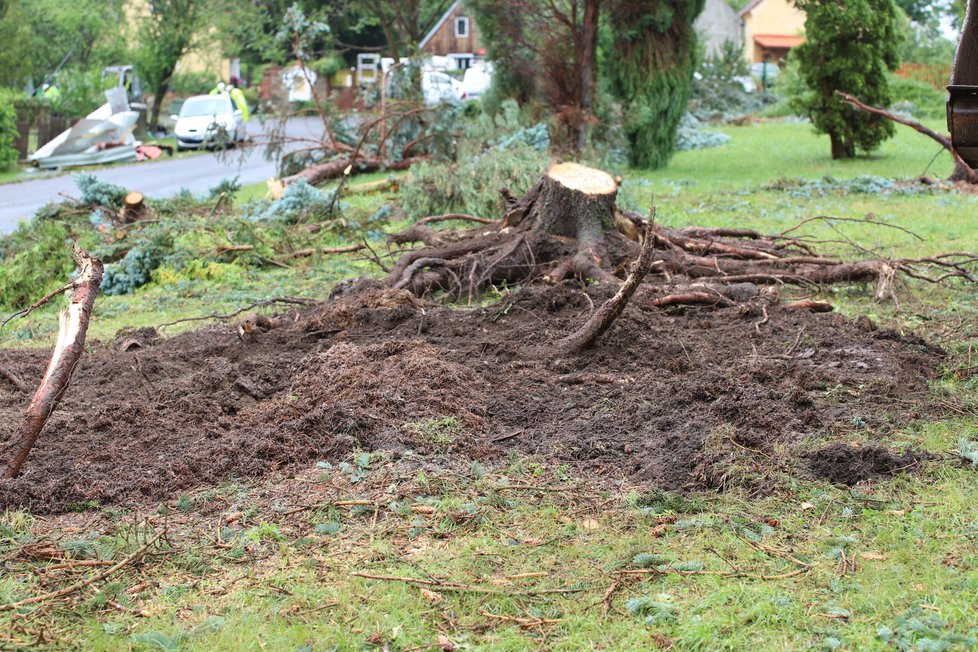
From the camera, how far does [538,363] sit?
643cm

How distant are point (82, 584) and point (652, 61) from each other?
16.9 meters

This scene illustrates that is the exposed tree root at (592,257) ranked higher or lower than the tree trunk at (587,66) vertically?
lower

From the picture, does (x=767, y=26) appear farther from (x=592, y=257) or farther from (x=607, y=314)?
(x=607, y=314)

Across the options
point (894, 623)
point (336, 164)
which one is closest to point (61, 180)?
point (336, 164)

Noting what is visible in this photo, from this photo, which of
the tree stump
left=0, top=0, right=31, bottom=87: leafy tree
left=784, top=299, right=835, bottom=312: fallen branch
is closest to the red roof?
left=0, top=0, right=31, bottom=87: leafy tree

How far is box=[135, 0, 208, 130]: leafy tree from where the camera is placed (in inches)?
1599

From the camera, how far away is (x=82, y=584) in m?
3.82

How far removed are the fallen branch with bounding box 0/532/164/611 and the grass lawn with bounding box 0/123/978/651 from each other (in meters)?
0.03

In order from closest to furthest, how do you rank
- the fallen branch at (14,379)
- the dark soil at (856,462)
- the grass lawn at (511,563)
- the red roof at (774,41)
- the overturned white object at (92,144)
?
the grass lawn at (511,563) < the dark soil at (856,462) < the fallen branch at (14,379) < the overturned white object at (92,144) < the red roof at (774,41)

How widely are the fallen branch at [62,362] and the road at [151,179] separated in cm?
1164

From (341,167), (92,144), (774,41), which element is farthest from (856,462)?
(774,41)

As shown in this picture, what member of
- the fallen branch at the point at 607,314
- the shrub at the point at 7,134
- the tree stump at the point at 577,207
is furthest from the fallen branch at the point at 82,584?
the shrub at the point at 7,134

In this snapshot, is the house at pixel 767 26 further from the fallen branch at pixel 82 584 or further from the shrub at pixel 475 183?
the fallen branch at pixel 82 584

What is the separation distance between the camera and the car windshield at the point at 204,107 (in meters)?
33.5
